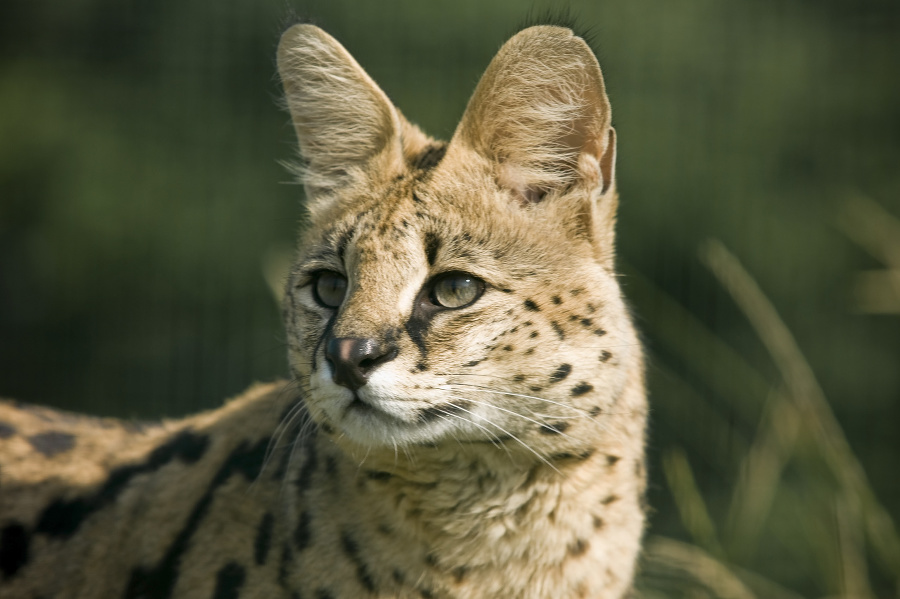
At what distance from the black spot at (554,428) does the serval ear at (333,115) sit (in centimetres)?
100

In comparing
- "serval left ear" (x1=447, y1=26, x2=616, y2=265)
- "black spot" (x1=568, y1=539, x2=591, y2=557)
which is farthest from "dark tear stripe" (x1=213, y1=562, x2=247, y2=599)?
"serval left ear" (x1=447, y1=26, x2=616, y2=265)

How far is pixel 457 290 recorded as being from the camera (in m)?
3.21

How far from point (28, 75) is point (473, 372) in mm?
12817

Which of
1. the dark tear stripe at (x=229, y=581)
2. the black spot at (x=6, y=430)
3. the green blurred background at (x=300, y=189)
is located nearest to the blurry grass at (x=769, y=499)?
the dark tear stripe at (x=229, y=581)

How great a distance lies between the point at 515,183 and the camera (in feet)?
11.5

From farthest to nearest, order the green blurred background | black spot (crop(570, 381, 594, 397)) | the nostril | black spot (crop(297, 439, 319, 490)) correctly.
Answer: the green blurred background, black spot (crop(297, 439, 319, 490)), black spot (crop(570, 381, 594, 397)), the nostril

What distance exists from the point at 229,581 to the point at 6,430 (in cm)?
130

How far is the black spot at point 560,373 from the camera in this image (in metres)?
3.12

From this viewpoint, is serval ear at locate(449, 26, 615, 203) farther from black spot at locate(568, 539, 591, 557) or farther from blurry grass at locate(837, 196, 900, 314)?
blurry grass at locate(837, 196, 900, 314)

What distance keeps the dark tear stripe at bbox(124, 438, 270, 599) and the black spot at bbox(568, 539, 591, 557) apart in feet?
3.43

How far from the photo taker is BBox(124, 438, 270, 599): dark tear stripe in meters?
3.53

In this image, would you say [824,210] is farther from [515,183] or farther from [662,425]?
[515,183]

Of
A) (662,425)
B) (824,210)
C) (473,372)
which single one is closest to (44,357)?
(662,425)

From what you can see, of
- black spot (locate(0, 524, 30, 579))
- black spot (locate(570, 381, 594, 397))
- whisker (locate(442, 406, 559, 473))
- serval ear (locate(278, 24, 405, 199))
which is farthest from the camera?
black spot (locate(0, 524, 30, 579))
